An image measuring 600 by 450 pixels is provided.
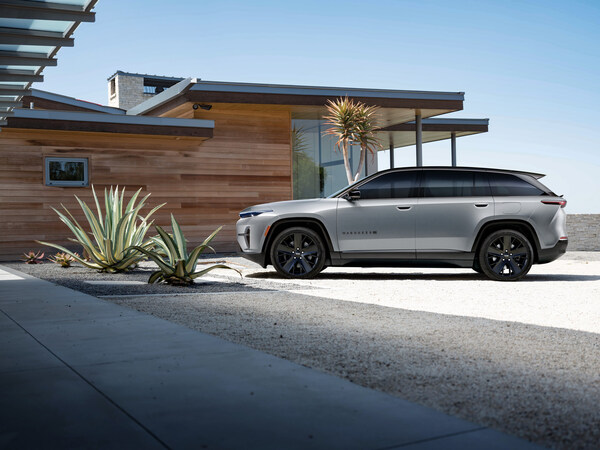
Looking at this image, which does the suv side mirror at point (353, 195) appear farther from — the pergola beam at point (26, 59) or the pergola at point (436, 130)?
the pergola at point (436, 130)

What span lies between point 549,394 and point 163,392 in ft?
6.95

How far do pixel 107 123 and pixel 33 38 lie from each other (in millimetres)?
8052

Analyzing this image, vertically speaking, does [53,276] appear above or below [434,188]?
below

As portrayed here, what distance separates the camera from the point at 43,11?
753cm

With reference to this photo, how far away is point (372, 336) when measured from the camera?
17.7 ft

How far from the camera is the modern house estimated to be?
15.9 m

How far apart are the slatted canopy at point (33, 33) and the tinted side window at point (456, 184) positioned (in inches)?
225

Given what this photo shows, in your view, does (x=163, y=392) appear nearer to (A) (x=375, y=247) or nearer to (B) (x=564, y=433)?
(B) (x=564, y=433)

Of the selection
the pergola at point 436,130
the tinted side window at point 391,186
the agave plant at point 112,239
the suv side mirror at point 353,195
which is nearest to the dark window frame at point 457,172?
the tinted side window at point 391,186

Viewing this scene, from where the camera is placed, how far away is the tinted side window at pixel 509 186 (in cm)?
1073

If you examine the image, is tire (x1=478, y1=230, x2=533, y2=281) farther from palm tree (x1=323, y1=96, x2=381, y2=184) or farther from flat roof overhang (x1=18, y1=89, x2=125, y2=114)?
flat roof overhang (x1=18, y1=89, x2=125, y2=114)

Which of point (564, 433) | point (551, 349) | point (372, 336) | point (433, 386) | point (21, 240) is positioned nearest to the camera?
point (564, 433)

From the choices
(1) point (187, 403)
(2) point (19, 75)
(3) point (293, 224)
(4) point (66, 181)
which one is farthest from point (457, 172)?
(4) point (66, 181)

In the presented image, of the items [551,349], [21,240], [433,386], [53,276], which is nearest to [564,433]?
[433,386]
